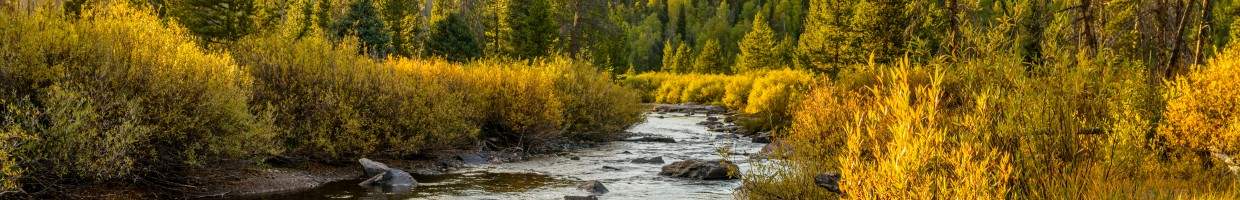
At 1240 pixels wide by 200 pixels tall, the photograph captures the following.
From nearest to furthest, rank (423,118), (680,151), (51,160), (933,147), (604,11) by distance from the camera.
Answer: (933,147) → (51,160) → (423,118) → (680,151) → (604,11)

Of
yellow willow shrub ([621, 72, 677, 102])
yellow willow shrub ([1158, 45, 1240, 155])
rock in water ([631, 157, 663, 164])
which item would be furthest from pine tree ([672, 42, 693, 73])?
yellow willow shrub ([1158, 45, 1240, 155])

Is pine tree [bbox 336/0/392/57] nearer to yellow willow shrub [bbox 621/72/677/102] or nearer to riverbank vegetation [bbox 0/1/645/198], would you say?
yellow willow shrub [bbox 621/72/677/102]

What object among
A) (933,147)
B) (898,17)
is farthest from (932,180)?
(898,17)

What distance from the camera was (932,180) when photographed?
6.12 metres

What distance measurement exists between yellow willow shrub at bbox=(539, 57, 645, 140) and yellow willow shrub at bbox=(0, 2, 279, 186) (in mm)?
13109

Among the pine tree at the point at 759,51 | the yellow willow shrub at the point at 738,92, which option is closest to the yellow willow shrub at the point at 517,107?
the yellow willow shrub at the point at 738,92

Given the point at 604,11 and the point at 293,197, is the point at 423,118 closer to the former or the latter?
the point at 293,197

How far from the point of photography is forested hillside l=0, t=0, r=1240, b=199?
23.5ft

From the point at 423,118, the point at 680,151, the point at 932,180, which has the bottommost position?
the point at 680,151

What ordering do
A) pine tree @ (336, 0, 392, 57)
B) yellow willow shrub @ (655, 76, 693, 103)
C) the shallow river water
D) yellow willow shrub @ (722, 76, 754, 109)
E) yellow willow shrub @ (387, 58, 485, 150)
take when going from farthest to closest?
yellow willow shrub @ (655, 76, 693, 103)
pine tree @ (336, 0, 392, 57)
yellow willow shrub @ (722, 76, 754, 109)
yellow willow shrub @ (387, 58, 485, 150)
the shallow river water

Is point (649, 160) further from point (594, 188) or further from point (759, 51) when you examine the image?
point (759, 51)

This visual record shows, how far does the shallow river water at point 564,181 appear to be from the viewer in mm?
16406

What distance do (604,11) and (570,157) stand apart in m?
35.0

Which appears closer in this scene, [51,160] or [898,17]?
[51,160]
